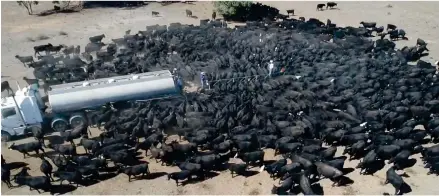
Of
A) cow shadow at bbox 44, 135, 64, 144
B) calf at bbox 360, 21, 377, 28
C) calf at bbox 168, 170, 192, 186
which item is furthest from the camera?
calf at bbox 360, 21, 377, 28

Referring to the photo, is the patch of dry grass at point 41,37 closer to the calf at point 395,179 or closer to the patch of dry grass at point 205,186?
the patch of dry grass at point 205,186

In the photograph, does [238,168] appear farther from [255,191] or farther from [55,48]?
[55,48]

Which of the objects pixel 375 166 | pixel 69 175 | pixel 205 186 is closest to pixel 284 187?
pixel 205 186

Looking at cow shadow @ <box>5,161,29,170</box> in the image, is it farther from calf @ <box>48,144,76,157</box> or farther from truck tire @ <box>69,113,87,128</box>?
truck tire @ <box>69,113,87,128</box>

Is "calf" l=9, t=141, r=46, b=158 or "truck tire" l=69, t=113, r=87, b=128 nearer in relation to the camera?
"calf" l=9, t=141, r=46, b=158

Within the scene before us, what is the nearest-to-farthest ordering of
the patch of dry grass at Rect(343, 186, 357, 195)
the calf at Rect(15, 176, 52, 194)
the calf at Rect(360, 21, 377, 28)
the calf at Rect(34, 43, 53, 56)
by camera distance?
the calf at Rect(15, 176, 52, 194) → the patch of dry grass at Rect(343, 186, 357, 195) → the calf at Rect(34, 43, 53, 56) → the calf at Rect(360, 21, 377, 28)

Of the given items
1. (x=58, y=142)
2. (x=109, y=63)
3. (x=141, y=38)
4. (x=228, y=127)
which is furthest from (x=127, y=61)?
(x=228, y=127)

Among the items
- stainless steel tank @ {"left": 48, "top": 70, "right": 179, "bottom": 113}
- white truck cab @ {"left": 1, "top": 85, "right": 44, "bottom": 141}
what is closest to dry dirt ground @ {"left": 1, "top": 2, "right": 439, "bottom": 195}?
white truck cab @ {"left": 1, "top": 85, "right": 44, "bottom": 141}
